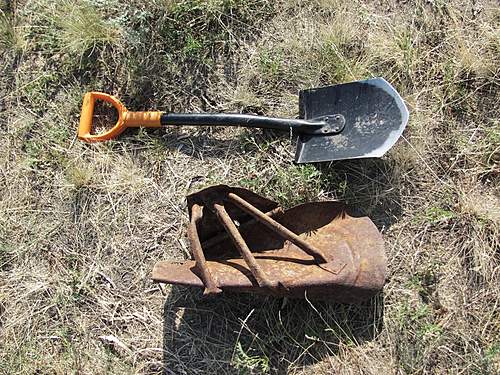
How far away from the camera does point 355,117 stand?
3.13m

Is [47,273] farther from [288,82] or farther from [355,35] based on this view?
[355,35]

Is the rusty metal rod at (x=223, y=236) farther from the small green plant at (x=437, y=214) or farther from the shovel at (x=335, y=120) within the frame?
the small green plant at (x=437, y=214)

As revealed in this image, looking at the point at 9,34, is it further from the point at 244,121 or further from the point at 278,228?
the point at 278,228

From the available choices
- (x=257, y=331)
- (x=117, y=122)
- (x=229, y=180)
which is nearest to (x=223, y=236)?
(x=229, y=180)

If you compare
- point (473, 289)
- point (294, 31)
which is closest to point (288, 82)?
point (294, 31)

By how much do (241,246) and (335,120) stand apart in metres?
0.94

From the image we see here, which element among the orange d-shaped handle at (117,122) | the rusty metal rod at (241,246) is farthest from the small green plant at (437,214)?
the orange d-shaped handle at (117,122)

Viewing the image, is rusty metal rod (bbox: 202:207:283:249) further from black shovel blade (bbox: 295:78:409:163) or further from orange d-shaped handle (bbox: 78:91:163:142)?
orange d-shaped handle (bbox: 78:91:163:142)

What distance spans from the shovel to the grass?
0.11m

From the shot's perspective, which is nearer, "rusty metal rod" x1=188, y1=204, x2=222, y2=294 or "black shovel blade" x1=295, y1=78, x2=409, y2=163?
"rusty metal rod" x1=188, y1=204, x2=222, y2=294

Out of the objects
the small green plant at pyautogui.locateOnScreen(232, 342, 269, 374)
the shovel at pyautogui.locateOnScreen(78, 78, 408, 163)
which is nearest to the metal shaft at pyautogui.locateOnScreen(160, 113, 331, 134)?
the shovel at pyautogui.locateOnScreen(78, 78, 408, 163)

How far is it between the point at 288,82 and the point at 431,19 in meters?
0.90

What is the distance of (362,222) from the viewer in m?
2.99

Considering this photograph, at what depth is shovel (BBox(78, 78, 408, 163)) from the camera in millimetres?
3027
